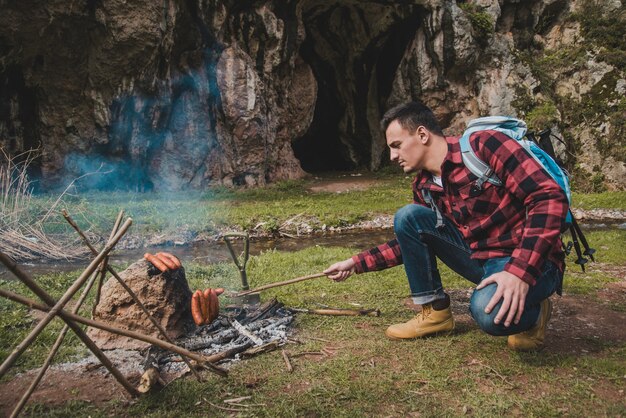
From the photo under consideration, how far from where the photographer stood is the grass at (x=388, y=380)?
8.20 feet

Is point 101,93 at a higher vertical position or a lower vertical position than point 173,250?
higher

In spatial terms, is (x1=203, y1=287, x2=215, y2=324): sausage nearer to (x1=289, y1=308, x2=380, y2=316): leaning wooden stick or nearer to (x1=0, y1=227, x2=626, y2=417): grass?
(x1=0, y1=227, x2=626, y2=417): grass

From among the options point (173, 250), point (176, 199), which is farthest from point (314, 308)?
point (176, 199)

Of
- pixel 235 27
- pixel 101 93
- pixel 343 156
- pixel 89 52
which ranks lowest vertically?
pixel 343 156

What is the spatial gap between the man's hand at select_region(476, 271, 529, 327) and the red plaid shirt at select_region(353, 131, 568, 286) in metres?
0.05

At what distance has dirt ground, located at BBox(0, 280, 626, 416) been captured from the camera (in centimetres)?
275

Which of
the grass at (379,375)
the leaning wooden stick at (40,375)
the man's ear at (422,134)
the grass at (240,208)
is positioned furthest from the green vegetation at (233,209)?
the man's ear at (422,134)

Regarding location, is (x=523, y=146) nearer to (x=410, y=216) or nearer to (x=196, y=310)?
(x=410, y=216)

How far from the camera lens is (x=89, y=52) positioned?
553 inches

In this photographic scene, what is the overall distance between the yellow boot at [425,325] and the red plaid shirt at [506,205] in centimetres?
62

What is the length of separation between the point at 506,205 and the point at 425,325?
44.4 inches

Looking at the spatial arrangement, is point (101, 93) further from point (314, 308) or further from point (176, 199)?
point (314, 308)

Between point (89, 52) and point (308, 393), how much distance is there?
14584 mm

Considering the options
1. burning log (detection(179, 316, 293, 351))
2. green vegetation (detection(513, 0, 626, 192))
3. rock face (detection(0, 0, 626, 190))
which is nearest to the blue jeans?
burning log (detection(179, 316, 293, 351))
